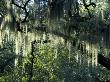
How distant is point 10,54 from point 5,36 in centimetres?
904

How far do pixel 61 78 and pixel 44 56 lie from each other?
5.12 feet

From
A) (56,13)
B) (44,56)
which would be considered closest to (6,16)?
(56,13)

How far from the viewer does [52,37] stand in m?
6.61

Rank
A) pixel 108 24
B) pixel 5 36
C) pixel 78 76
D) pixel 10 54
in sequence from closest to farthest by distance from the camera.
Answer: pixel 108 24 < pixel 5 36 < pixel 10 54 < pixel 78 76

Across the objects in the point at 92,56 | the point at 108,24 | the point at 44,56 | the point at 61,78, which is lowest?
the point at 61,78

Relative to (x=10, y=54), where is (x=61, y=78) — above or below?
below

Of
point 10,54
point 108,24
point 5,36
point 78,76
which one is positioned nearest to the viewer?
point 108,24

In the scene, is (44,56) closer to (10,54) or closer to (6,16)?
(10,54)

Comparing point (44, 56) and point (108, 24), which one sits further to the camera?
point (44, 56)

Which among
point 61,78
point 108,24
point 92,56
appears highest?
point 108,24

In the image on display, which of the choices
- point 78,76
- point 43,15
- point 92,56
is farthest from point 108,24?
point 78,76

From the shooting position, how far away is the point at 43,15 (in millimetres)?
6879

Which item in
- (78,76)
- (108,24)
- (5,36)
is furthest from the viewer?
(78,76)

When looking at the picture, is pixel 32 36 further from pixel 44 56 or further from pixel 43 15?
pixel 44 56
